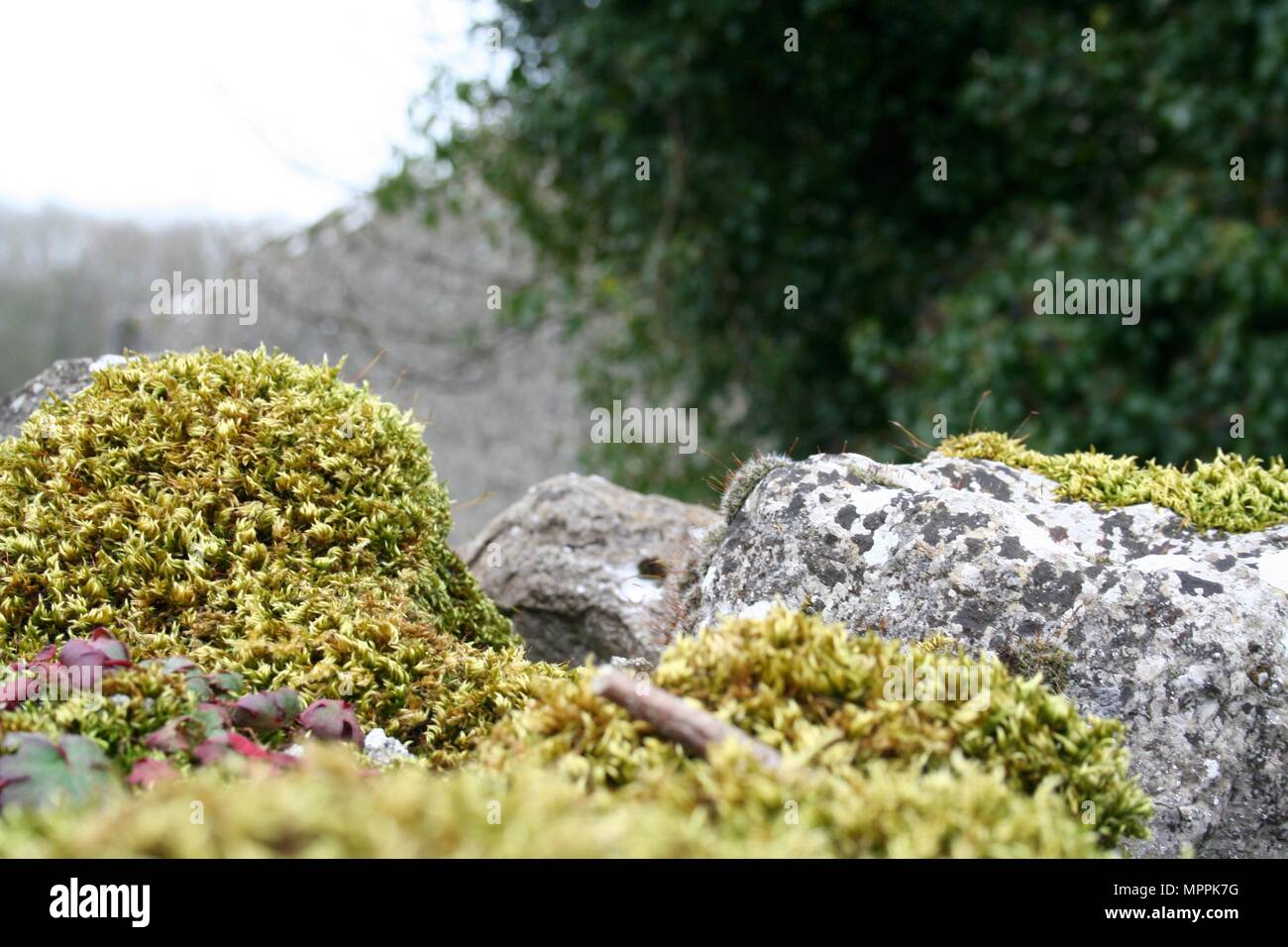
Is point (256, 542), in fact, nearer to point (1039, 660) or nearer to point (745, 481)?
point (745, 481)

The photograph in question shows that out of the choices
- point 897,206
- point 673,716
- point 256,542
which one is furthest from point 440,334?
point 673,716

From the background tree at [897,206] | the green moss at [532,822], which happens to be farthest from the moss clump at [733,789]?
the background tree at [897,206]

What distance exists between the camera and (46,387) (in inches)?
149

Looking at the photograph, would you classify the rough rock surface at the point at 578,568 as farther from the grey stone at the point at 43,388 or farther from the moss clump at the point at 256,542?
the grey stone at the point at 43,388

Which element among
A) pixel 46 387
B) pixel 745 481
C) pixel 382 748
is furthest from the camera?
pixel 46 387

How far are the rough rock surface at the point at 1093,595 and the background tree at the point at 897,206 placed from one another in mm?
3673

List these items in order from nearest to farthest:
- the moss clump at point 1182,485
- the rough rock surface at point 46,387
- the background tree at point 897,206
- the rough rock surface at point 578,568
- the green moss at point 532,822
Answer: the green moss at point 532,822
the moss clump at point 1182,485
the rough rock surface at point 46,387
the rough rock surface at point 578,568
the background tree at point 897,206

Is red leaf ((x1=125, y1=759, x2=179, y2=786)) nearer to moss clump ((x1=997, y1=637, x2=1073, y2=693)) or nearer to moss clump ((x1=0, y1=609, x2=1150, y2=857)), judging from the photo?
moss clump ((x1=0, y1=609, x2=1150, y2=857))

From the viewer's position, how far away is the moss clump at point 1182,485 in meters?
3.04

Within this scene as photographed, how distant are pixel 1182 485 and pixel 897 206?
16.6 ft

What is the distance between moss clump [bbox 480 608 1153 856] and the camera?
74.3 inches

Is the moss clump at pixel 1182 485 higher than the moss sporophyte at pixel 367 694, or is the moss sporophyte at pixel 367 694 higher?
the moss clump at pixel 1182 485

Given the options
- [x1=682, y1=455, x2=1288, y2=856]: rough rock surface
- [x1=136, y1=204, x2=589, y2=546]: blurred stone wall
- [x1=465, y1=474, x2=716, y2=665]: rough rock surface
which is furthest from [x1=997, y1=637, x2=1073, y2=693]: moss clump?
[x1=136, y1=204, x2=589, y2=546]: blurred stone wall
